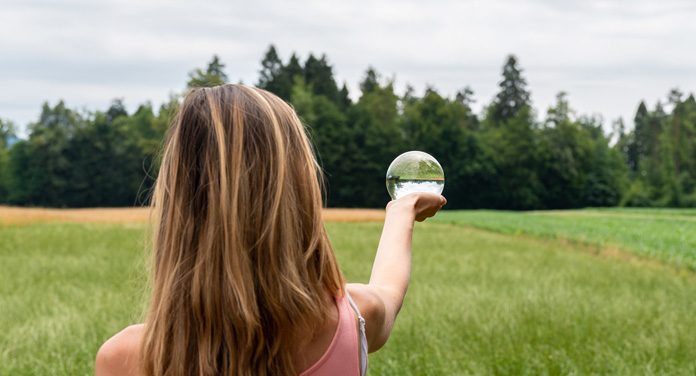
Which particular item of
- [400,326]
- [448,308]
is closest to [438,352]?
[400,326]

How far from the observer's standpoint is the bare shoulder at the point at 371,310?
1889 mm

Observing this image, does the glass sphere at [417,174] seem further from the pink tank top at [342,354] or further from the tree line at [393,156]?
the tree line at [393,156]

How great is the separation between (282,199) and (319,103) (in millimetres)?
76487

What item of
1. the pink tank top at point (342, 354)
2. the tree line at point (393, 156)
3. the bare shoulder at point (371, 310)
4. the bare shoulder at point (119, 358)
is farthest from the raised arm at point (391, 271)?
the tree line at point (393, 156)

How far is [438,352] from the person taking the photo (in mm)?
6023

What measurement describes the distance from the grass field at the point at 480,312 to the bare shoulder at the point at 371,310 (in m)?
0.57

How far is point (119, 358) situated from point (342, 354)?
460mm

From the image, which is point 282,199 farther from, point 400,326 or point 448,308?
point 448,308

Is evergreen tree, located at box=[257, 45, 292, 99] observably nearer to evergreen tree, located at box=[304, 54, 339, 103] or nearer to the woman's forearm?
evergreen tree, located at box=[304, 54, 339, 103]

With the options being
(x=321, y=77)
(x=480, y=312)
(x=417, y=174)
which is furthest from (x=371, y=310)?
(x=321, y=77)

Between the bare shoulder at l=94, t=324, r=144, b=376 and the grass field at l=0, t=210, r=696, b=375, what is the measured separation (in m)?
0.41

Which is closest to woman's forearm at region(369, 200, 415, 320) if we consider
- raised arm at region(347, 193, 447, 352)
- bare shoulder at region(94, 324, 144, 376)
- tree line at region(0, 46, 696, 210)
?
raised arm at region(347, 193, 447, 352)

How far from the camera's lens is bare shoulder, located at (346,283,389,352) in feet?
6.20

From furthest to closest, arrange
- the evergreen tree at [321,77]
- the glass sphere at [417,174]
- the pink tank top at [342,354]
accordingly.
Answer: the evergreen tree at [321,77] < the glass sphere at [417,174] < the pink tank top at [342,354]
